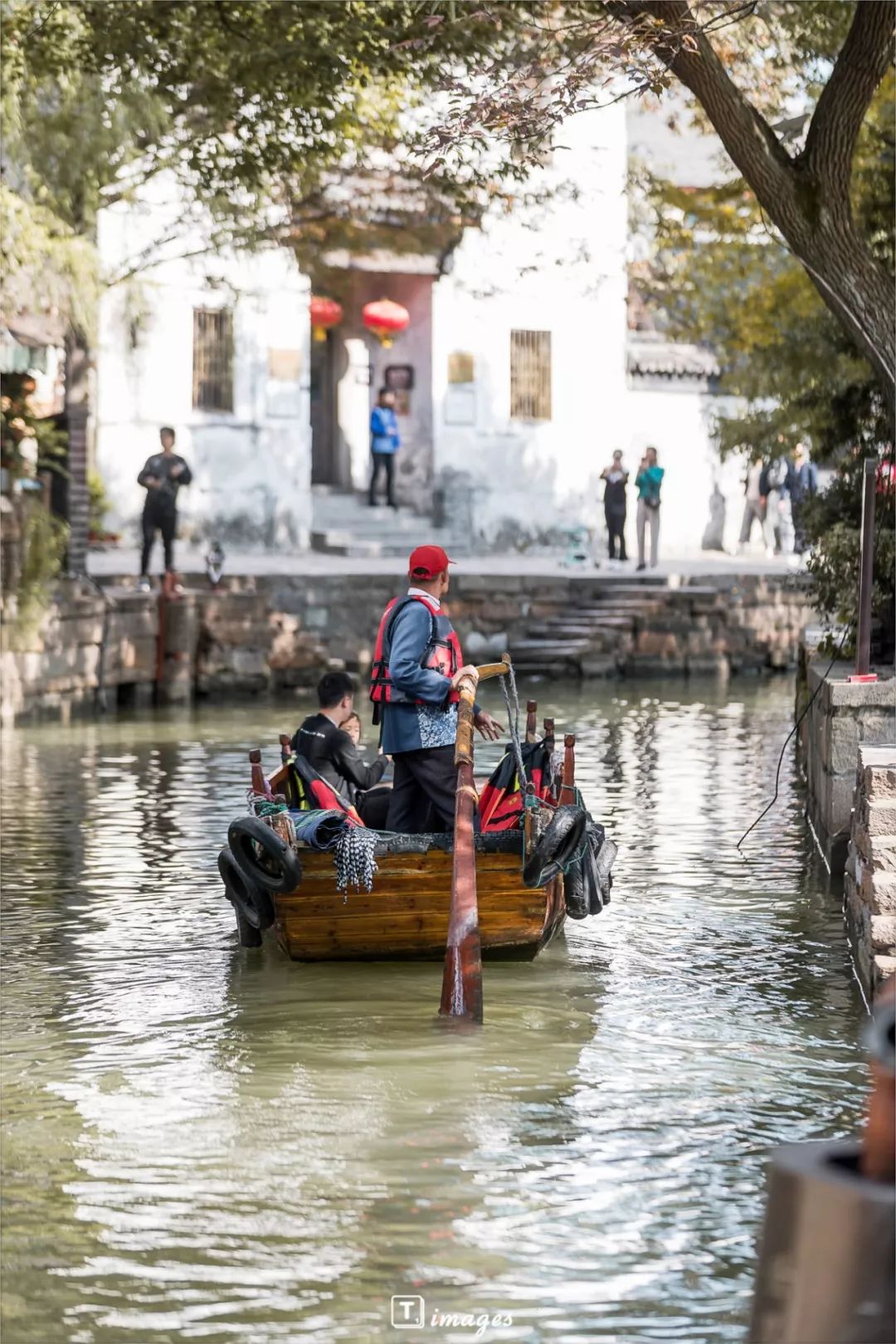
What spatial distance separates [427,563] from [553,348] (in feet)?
94.0

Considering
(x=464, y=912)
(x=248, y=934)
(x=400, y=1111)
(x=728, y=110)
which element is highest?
(x=728, y=110)

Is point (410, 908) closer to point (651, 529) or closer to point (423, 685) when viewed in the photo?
point (423, 685)

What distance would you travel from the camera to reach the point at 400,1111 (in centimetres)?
708

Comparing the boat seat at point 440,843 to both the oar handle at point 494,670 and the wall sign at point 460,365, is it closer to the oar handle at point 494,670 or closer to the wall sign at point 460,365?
the oar handle at point 494,670

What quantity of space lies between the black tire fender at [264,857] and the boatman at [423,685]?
0.71m

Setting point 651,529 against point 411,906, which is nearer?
point 411,906

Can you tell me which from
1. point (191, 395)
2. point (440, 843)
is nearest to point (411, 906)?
point (440, 843)

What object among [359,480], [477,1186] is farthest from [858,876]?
[359,480]

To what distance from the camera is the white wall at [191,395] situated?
31.6m

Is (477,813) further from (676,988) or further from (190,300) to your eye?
(190,300)

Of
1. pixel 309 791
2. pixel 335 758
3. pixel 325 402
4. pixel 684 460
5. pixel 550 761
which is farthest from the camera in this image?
pixel 684 460

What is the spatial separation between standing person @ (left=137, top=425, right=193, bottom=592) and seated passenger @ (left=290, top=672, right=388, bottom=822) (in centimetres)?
1548

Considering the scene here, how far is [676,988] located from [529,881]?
2.50 feet

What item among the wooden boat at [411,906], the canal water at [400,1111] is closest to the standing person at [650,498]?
the canal water at [400,1111]
